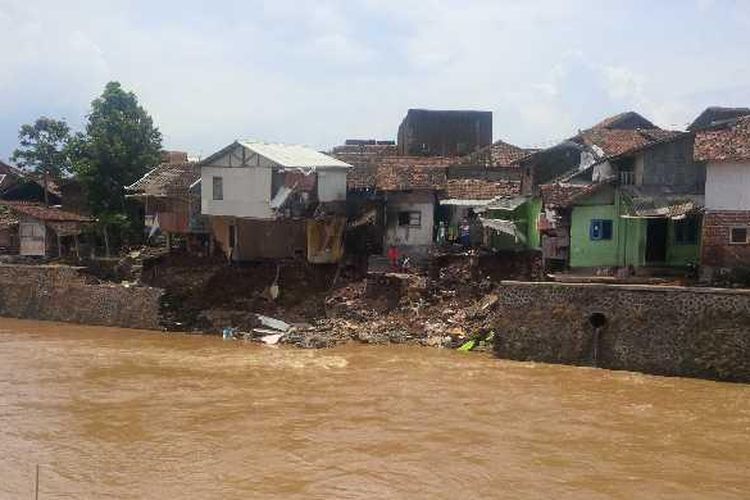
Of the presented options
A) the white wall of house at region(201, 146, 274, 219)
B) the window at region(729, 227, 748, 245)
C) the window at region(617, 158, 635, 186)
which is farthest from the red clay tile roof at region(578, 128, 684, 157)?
the white wall of house at region(201, 146, 274, 219)

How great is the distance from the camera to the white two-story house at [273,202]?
93.1 ft

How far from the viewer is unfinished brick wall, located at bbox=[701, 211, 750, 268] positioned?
20.8 m

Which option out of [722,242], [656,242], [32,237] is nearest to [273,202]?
[656,242]

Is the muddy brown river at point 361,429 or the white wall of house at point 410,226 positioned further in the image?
the white wall of house at point 410,226

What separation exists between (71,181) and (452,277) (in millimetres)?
23872

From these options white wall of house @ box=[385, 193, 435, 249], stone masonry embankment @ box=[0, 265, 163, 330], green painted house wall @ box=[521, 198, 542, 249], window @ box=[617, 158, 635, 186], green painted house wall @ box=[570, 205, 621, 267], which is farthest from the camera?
stone masonry embankment @ box=[0, 265, 163, 330]

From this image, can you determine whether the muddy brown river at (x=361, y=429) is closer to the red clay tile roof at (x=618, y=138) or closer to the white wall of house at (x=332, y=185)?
the white wall of house at (x=332, y=185)

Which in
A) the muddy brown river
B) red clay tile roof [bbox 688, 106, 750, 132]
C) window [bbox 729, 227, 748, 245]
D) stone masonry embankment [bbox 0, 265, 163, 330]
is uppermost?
red clay tile roof [bbox 688, 106, 750, 132]

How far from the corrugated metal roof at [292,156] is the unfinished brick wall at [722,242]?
45.3 ft

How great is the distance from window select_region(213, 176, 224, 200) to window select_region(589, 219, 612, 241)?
1378cm

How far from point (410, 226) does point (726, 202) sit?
11.4m

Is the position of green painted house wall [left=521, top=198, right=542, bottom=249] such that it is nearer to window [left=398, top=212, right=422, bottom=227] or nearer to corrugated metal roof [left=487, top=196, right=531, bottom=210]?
corrugated metal roof [left=487, top=196, right=531, bottom=210]

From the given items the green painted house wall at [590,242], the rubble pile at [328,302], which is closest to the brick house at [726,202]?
the green painted house wall at [590,242]

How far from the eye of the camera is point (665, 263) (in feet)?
76.4
